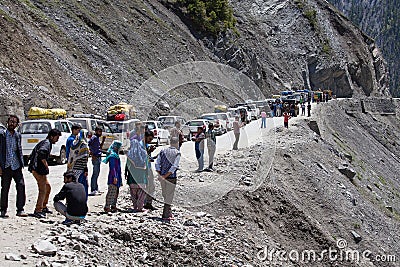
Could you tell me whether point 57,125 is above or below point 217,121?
above

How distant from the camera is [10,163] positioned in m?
10.8

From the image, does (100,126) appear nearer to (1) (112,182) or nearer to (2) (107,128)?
(2) (107,128)

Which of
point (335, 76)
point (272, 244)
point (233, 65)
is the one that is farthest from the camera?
point (335, 76)

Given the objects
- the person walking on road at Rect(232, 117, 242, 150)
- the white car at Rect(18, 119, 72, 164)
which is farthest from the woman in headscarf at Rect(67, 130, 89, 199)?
the person walking on road at Rect(232, 117, 242, 150)

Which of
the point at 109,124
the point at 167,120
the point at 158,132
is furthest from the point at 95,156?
the point at 167,120

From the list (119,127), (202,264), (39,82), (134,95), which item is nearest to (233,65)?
(134,95)

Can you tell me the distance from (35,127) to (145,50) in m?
30.1

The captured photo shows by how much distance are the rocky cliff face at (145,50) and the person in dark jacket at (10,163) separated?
17.6 meters

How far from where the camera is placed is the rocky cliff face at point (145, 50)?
33438 mm

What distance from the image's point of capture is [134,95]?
40.9m

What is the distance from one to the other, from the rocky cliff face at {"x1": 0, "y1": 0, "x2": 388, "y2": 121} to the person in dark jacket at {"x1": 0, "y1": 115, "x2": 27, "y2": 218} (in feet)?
57.6

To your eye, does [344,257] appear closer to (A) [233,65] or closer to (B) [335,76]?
(A) [233,65]

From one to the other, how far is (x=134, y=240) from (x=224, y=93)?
151ft

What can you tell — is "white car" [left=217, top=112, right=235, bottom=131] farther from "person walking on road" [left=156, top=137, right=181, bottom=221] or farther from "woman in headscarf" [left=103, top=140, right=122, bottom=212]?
"person walking on road" [left=156, top=137, right=181, bottom=221]
